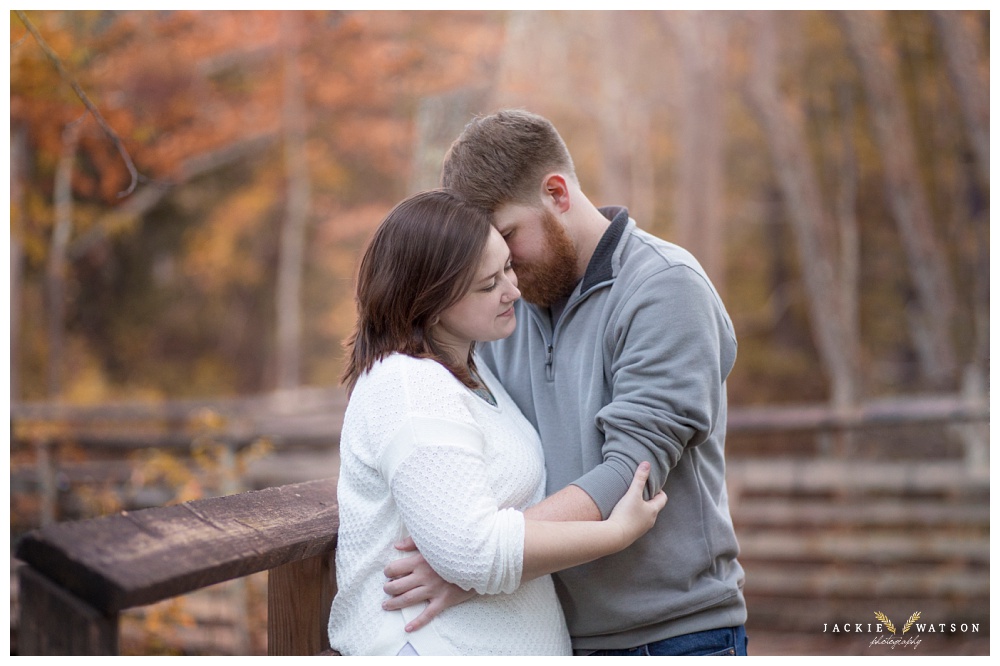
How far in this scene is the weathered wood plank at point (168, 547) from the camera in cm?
106

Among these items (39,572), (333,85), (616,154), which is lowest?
(39,572)

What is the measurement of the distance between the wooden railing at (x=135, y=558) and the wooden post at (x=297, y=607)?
0.07 meters

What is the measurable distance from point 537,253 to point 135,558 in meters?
1.12

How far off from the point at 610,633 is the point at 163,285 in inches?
615

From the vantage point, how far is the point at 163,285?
52.7 ft

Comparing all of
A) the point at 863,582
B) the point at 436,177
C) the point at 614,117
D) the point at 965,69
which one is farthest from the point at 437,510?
the point at 614,117

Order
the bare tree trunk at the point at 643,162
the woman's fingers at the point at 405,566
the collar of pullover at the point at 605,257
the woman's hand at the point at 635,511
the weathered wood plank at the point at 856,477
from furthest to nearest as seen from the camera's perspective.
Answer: the bare tree trunk at the point at 643,162 < the weathered wood plank at the point at 856,477 < the collar of pullover at the point at 605,257 < the woman's hand at the point at 635,511 < the woman's fingers at the point at 405,566

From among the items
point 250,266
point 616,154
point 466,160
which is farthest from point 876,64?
point 250,266

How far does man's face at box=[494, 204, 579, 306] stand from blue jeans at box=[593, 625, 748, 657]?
0.75m

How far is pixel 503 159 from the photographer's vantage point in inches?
77.5

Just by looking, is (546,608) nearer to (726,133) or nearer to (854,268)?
(854,268)

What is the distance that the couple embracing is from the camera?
4.87 feet

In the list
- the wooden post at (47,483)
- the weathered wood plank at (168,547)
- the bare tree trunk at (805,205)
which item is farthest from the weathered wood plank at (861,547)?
the weathered wood plank at (168,547)

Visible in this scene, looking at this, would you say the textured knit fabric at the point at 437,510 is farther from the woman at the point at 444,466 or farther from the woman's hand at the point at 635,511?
the woman's hand at the point at 635,511
